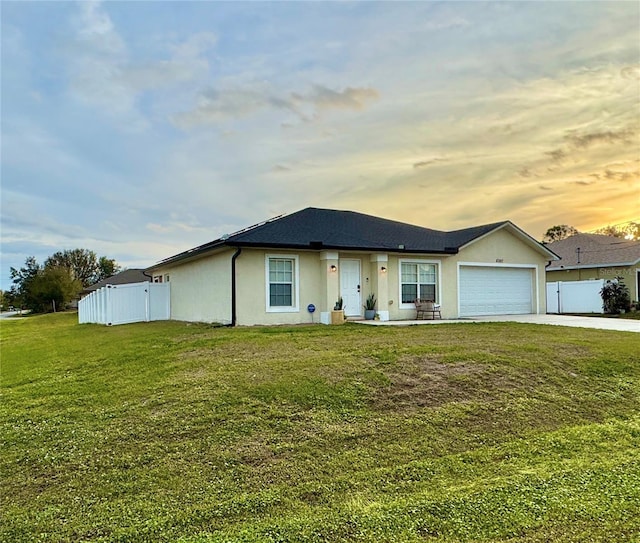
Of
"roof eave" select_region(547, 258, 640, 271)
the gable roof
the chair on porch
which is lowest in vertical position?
the chair on porch

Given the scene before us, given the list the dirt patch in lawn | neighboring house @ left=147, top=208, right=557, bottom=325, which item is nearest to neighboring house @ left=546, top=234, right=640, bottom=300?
neighboring house @ left=147, top=208, right=557, bottom=325

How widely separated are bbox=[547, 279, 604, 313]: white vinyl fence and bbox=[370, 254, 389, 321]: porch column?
42.2 ft

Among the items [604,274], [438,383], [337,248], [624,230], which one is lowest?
[438,383]

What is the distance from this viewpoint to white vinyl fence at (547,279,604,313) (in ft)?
74.6

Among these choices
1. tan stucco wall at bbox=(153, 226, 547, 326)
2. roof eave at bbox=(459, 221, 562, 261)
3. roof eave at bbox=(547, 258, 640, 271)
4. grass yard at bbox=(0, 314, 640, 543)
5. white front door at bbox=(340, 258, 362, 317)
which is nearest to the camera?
grass yard at bbox=(0, 314, 640, 543)

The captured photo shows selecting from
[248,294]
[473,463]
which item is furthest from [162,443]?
[248,294]

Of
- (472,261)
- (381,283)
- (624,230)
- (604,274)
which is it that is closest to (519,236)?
(472,261)

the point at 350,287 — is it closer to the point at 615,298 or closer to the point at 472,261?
the point at 472,261

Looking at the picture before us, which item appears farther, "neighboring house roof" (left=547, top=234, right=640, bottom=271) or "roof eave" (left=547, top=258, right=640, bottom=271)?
"neighboring house roof" (left=547, top=234, right=640, bottom=271)

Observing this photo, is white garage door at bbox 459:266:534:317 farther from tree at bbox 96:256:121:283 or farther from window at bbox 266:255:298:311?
tree at bbox 96:256:121:283

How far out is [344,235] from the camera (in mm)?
16203

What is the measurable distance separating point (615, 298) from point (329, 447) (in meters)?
22.9

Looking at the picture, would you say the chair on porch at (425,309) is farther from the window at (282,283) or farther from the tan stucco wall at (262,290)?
the window at (282,283)

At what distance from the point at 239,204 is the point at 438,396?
17.7 m
